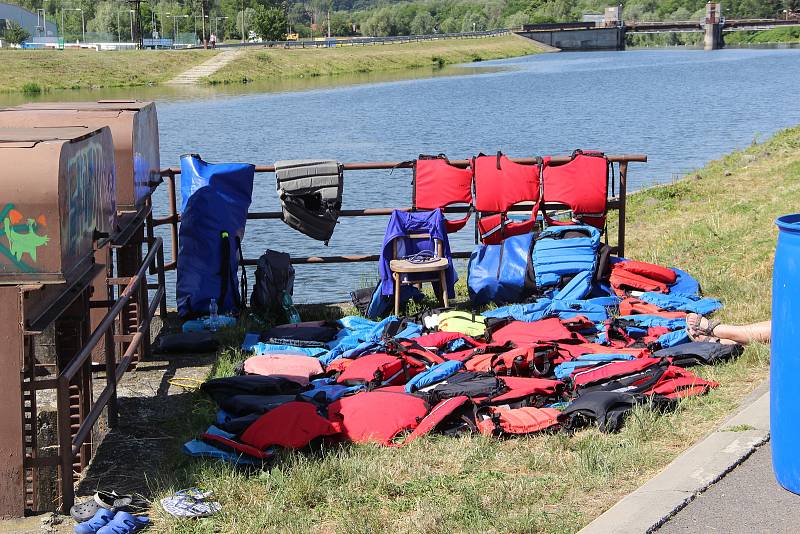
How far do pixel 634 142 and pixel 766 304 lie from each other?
70.7 feet

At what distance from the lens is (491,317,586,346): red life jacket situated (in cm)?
758

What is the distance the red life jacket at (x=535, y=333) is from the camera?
758cm

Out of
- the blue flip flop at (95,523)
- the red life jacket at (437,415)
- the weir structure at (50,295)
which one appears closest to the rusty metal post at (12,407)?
the weir structure at (50,295)

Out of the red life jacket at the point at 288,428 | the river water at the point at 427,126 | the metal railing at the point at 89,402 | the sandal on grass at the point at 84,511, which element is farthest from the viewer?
the river water at the point at 427,126

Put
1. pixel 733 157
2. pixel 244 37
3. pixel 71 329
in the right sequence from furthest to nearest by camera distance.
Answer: pixel 244 37, pixel 733 157, pixel 71 329

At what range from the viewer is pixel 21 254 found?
191 inches

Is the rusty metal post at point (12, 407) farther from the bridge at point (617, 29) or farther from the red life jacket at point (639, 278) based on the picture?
the bridge at point (617, 29)

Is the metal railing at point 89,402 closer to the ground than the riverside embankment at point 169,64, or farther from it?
closer to the ground

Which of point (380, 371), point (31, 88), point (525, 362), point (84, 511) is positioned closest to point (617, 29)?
point (31, 88)

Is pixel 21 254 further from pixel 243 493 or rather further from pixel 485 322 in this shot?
pixel 485 322

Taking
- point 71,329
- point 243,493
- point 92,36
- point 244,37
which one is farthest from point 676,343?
point 244,37

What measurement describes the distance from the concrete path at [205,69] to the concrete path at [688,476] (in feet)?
206

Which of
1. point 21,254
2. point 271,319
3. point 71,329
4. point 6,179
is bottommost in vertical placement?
point 271,319

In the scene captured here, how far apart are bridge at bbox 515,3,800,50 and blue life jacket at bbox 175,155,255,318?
13751 centimetres
